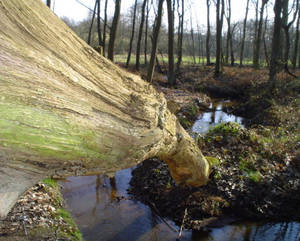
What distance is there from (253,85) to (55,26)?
1641 centimetres

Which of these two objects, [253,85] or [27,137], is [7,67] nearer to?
[27,137]

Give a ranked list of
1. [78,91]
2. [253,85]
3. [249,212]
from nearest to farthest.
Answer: [78,91] → [249,212] → [253,85]

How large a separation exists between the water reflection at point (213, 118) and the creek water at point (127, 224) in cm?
528

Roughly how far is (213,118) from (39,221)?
10.2m

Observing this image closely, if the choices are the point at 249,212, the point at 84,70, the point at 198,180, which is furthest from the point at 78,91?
the point at 249,212

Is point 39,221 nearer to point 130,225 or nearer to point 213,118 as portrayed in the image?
point 130,225

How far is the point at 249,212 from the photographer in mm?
5934

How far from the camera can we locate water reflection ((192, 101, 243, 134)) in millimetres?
11442

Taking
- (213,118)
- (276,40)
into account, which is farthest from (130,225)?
(276,40)

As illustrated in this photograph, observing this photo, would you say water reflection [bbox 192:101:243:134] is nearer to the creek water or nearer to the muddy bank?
the creek water

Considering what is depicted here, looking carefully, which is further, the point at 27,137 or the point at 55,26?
the point at 55,26

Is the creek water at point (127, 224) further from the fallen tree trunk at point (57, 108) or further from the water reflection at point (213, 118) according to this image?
the water reflection at point (213, 118)

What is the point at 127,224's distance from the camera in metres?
5.58

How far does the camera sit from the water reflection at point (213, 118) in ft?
37.5
